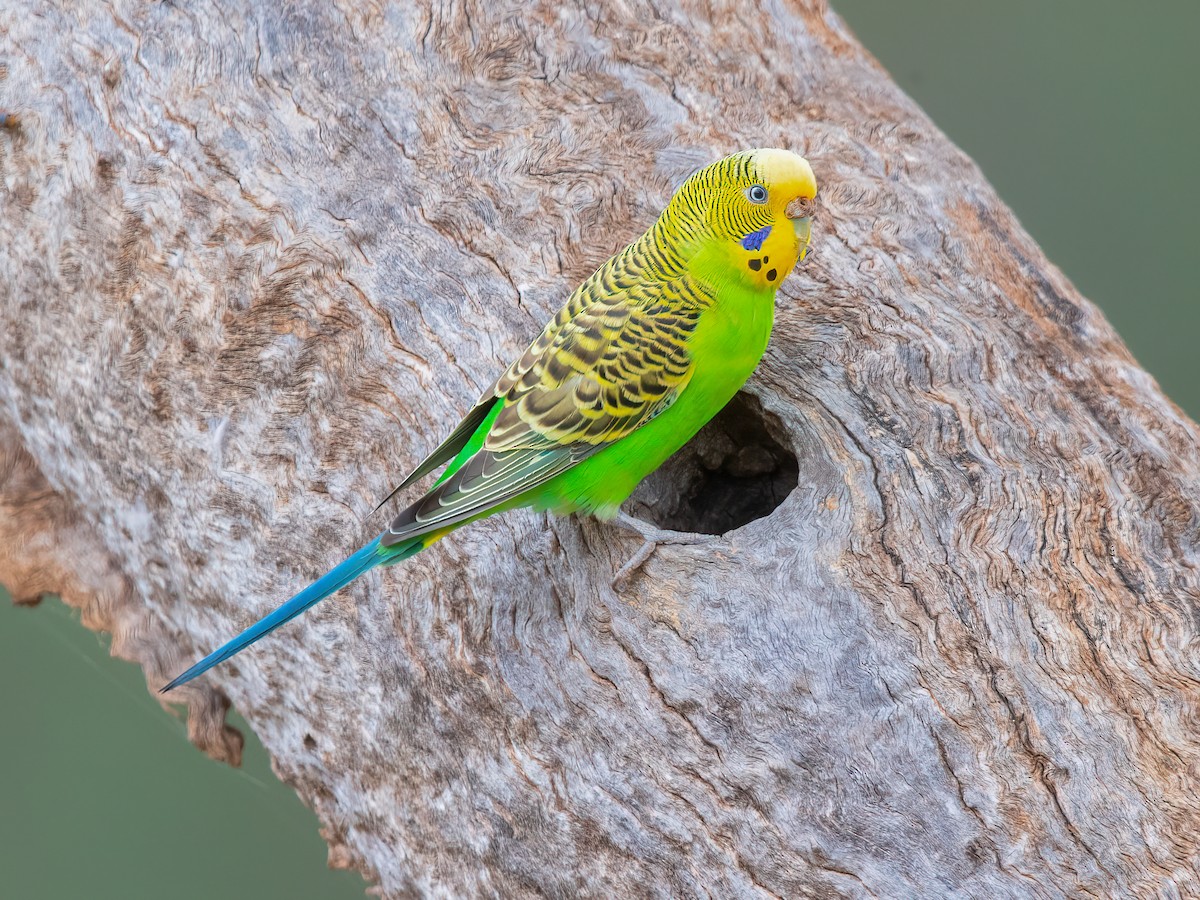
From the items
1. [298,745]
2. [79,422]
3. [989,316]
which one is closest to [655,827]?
[298,745]

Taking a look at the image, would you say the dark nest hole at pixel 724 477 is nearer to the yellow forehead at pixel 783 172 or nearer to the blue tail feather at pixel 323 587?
the yellow forehead at pixel 783 172

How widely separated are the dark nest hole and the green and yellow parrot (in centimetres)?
37

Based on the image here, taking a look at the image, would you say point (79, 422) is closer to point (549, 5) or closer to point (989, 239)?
point (549, 5)

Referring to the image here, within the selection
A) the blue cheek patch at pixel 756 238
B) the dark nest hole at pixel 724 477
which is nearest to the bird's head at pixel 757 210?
the blue cheek patch at pixel 756 238

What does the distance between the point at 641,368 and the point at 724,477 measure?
733 millimetres

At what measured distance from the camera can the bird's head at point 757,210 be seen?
2602 mm

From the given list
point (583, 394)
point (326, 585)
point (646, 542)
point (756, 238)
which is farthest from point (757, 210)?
point (326, 585)

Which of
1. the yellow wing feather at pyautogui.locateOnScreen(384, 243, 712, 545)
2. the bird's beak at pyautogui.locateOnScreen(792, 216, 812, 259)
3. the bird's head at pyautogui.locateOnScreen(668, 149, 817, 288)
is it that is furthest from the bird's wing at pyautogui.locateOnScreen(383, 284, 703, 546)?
the bird's beak at pyautogui.locateOnScreen(792, 216, 812, 259)

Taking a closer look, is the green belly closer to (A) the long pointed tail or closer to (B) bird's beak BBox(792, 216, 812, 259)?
(B) bird's beak BBox(792, 216, 812, 259)

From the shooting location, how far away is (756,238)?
2.65 meters

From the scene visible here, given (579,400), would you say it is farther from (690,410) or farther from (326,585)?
(326,585)

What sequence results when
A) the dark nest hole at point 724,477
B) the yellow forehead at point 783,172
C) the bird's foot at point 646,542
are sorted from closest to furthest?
the yellow forehead at point 783,172, the bird's foot at point 646,542, the dark nest hole at point 724,477

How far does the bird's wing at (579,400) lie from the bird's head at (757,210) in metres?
0.16

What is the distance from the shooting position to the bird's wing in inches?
103
